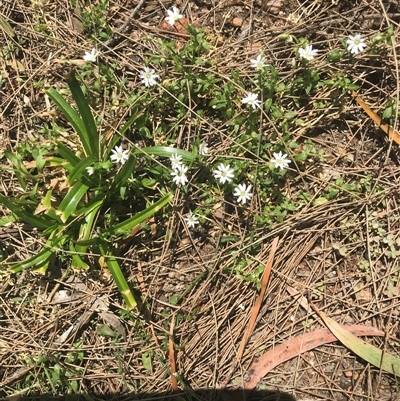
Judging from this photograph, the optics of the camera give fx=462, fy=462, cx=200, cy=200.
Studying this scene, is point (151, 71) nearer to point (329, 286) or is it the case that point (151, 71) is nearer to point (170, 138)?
point (170, 138)

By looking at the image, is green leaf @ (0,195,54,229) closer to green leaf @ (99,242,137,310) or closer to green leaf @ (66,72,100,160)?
green leaf @ (99,242,137,310)

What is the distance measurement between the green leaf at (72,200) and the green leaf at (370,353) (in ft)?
5.48

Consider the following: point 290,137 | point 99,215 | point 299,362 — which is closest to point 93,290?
point 99,215

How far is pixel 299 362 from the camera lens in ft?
8.89

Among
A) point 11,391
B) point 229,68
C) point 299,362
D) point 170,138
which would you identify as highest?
point 229,68

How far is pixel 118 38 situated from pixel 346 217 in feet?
5.89

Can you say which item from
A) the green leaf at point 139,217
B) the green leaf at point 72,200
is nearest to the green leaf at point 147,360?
the green leaf at point 139,217

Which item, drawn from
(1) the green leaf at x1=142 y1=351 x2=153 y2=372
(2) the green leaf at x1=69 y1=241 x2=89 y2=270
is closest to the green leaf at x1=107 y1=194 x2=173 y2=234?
(2) the green leaf at x1=69 y1=241 x2=89 y2=270

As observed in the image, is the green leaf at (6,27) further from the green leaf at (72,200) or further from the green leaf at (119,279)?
the green leaf at (119,279)

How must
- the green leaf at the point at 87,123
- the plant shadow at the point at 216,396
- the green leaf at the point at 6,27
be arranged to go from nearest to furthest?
the green leaf at the point at 87,123 < the plant shadow at the point at 216,396 < the green leaf at the point at 6,27

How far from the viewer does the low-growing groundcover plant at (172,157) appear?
2.57 metres

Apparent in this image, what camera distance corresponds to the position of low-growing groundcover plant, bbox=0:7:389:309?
8.44 feet

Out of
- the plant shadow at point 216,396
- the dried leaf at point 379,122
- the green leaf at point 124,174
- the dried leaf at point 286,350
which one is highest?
the dried leaf at point 379,122

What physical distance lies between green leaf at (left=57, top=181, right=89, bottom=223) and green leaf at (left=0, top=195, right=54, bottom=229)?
0.30 feet
